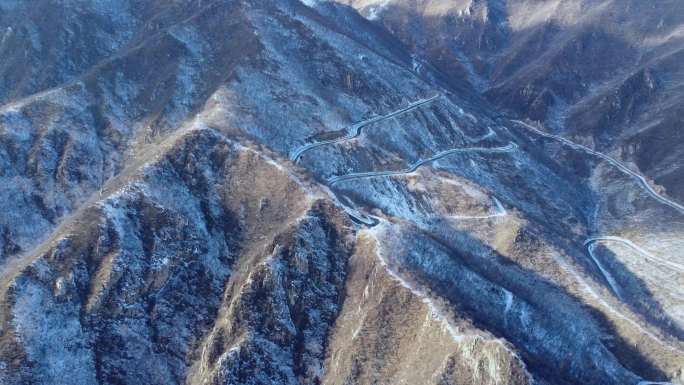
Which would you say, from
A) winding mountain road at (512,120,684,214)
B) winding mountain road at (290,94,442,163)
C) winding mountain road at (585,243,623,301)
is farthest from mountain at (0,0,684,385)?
winding mountain road at (290,94,442,163)

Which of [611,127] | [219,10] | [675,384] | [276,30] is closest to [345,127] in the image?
[276,30]

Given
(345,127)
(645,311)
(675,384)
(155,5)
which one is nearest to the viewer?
(675,384)

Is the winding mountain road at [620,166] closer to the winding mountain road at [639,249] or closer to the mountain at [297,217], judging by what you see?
the mountain at [297,217]

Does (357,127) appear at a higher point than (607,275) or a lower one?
higher

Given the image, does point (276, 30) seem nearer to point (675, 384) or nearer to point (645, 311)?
point (645, 311)

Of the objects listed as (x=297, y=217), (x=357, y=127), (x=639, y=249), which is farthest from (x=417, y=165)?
(x=639, y=249)

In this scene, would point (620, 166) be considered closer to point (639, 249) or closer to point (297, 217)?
point (639, 249)

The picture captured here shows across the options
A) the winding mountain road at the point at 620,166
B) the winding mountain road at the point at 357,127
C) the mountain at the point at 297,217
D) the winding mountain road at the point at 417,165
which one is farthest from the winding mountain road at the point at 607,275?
the winding mountain road at the point at 357,127
